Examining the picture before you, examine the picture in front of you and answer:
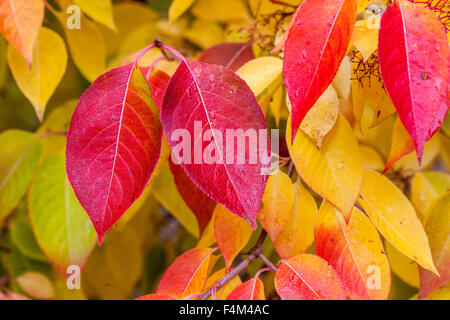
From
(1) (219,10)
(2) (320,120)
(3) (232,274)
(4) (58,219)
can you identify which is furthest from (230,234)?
(1) (219,10)

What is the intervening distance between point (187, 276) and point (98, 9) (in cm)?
37

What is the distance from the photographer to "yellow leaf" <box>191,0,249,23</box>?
31.9 inches

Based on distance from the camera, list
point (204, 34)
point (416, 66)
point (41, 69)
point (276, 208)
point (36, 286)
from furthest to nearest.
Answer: point (204, 34) < point (36, 286) < point (41, 69) < point (276, 208) < point (416, 66)

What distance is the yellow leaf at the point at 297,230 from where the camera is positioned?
49cm

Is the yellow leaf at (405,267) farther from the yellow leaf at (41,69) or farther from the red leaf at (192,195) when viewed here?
the yellow leaf at (41,69)

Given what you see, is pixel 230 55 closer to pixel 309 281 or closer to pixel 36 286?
pixel 309 281

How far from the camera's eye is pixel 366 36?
0.44 metres

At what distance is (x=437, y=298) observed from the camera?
1.71ft

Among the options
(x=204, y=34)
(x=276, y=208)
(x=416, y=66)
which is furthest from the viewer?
(x=204, y=34)

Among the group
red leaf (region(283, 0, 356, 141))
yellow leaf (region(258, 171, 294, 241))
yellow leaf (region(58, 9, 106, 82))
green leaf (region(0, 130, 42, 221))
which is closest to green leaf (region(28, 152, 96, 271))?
green leaf (region(0, 130, 42, 221))

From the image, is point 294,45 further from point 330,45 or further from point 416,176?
point 416,176
